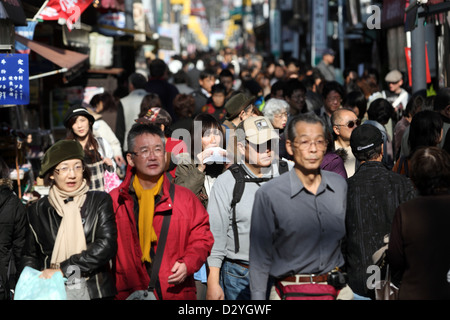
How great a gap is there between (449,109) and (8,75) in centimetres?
473

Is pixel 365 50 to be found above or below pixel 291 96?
above

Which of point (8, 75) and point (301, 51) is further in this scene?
point (301, 51)

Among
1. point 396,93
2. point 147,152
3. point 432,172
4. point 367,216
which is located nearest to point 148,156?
point 147,152

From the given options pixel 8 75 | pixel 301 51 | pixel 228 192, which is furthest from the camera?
pixel 301 51

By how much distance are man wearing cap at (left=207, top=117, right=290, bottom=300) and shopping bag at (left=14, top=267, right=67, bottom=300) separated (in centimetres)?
113

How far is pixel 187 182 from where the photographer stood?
6234 mm

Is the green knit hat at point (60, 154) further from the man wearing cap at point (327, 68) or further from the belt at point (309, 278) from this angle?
the man wearing cap at point (327, 68)

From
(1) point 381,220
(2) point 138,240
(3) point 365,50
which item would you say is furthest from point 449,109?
(3) point 365,50

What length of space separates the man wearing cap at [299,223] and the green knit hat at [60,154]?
1.30m

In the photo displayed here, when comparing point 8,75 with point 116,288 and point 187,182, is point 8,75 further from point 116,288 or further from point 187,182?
point 116,288

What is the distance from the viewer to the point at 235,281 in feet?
18.0

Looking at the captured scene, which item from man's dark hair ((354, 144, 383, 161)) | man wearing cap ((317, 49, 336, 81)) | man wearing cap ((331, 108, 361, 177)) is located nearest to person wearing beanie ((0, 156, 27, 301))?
man's dark hair ((354, 144, 383, 161))

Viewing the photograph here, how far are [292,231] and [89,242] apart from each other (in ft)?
4.35
